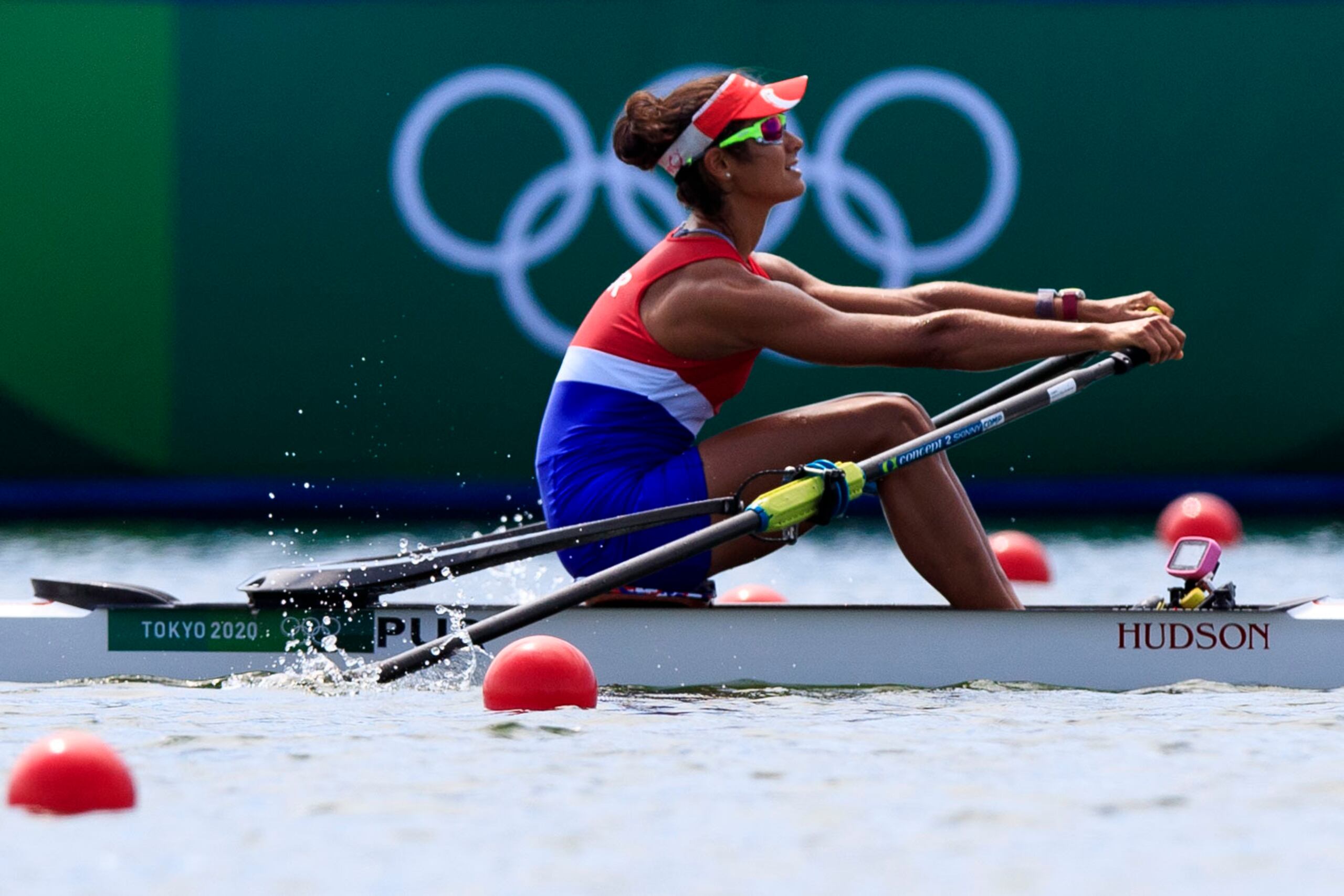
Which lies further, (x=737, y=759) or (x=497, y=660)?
(x=497, y=660)

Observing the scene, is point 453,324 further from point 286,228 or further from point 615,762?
point 615,762

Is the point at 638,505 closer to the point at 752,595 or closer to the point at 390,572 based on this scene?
the point at 390,572

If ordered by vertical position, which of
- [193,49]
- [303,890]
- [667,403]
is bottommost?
[303,890]

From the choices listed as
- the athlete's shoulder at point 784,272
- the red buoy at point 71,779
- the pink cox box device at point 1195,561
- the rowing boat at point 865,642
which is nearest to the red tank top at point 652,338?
the athlete's shoulder at point 784,272

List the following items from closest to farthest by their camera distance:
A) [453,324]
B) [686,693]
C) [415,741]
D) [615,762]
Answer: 1. [615,762]
2. [415,741]
3. [686,693]
4. [453,324]

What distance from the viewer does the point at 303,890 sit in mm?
3270

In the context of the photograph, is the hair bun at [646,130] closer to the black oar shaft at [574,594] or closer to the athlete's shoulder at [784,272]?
the athlete's shoulder at [784,272]

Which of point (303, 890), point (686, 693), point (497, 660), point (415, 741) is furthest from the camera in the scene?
point (686, 693)

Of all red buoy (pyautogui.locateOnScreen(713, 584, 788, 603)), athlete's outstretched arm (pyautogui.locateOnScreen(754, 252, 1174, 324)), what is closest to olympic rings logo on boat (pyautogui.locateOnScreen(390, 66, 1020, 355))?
red buoy (pyautogui.locateOnScreen(713, 584, 788, 603))

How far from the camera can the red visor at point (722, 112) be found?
575cm

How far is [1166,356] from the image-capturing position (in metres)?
5.95

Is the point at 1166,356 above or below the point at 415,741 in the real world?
above

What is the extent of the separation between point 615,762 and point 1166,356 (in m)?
2.35

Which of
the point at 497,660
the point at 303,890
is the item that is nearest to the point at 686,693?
the point at 497,660
